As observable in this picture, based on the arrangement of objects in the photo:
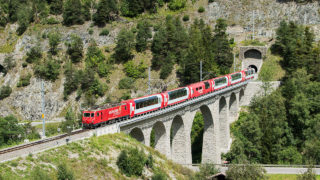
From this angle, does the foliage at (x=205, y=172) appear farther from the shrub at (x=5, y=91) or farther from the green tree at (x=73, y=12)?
the green tree at (x=73, y=12)

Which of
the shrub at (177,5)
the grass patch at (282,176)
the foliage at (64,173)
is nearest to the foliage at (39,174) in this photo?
the foliage at (64,173)

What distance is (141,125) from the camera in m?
45.1

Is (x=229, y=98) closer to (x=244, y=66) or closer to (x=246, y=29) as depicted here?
(x=244, y=66)

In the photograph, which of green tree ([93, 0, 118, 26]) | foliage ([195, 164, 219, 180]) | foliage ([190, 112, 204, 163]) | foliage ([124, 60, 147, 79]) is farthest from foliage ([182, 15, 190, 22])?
foliage ([195, 164, 219, 180])

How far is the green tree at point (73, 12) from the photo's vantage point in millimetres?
109312

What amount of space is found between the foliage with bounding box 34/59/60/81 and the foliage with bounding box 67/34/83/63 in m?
4.84

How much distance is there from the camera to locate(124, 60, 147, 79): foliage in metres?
94.7

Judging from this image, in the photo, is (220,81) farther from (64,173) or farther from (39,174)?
(39,174)

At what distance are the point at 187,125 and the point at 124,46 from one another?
45.8 m

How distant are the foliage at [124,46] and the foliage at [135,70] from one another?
2961mm

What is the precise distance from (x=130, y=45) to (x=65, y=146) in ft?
219

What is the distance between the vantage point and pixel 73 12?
359ft

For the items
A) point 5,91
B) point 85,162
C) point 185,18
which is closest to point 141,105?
point 85,162

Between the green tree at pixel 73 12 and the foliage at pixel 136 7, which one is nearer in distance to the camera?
the green tree at pixel 73 12
